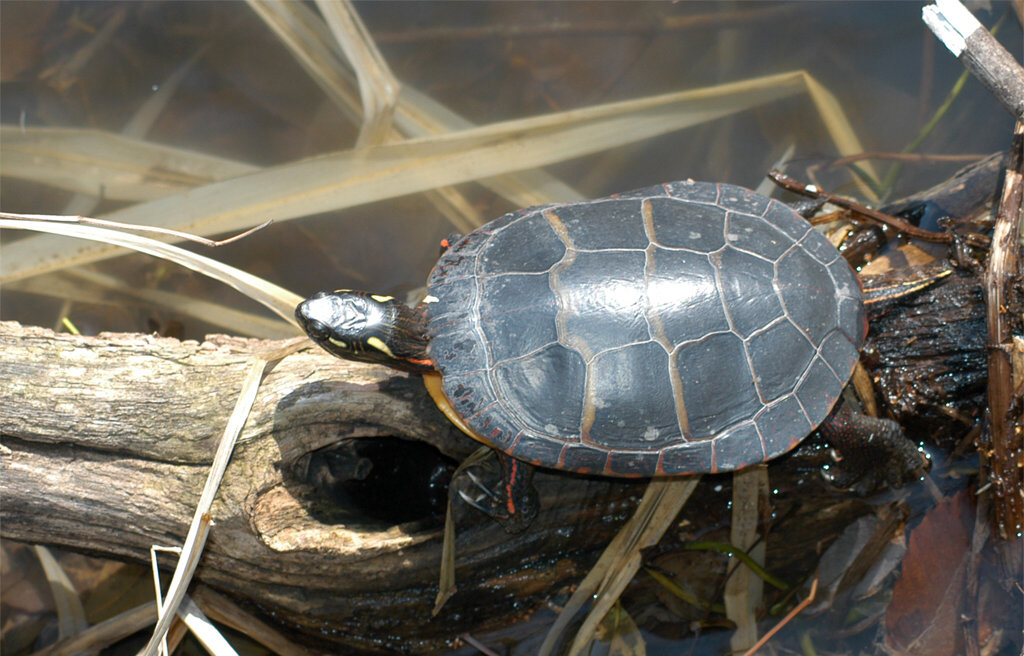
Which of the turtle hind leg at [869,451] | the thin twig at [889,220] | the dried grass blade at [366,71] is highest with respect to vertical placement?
the dried grass blade at [366,71]

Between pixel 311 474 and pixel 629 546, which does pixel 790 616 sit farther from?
pixel 311 474

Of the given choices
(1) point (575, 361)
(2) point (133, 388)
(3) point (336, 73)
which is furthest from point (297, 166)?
(1) point (575, 361)

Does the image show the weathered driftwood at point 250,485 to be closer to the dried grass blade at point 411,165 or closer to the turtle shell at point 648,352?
the turtle shell at point 648,352

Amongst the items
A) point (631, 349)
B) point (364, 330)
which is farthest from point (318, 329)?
point (631, 349)

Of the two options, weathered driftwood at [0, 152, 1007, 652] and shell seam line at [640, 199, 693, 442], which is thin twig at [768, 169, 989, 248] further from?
shell seam line at [640, 199, 693, 442]

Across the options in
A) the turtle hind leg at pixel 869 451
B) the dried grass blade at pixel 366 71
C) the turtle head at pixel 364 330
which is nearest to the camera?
the turtle head at pixel 364 330

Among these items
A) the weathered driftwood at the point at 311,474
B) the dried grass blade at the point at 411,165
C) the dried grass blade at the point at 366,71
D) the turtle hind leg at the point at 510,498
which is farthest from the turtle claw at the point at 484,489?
the dried grass blade at the point at 366,71

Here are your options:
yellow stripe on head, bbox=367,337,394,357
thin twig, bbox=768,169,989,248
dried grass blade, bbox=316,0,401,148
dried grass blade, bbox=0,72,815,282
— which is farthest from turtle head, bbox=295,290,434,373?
thin twig, bbox=768,169,989,248
